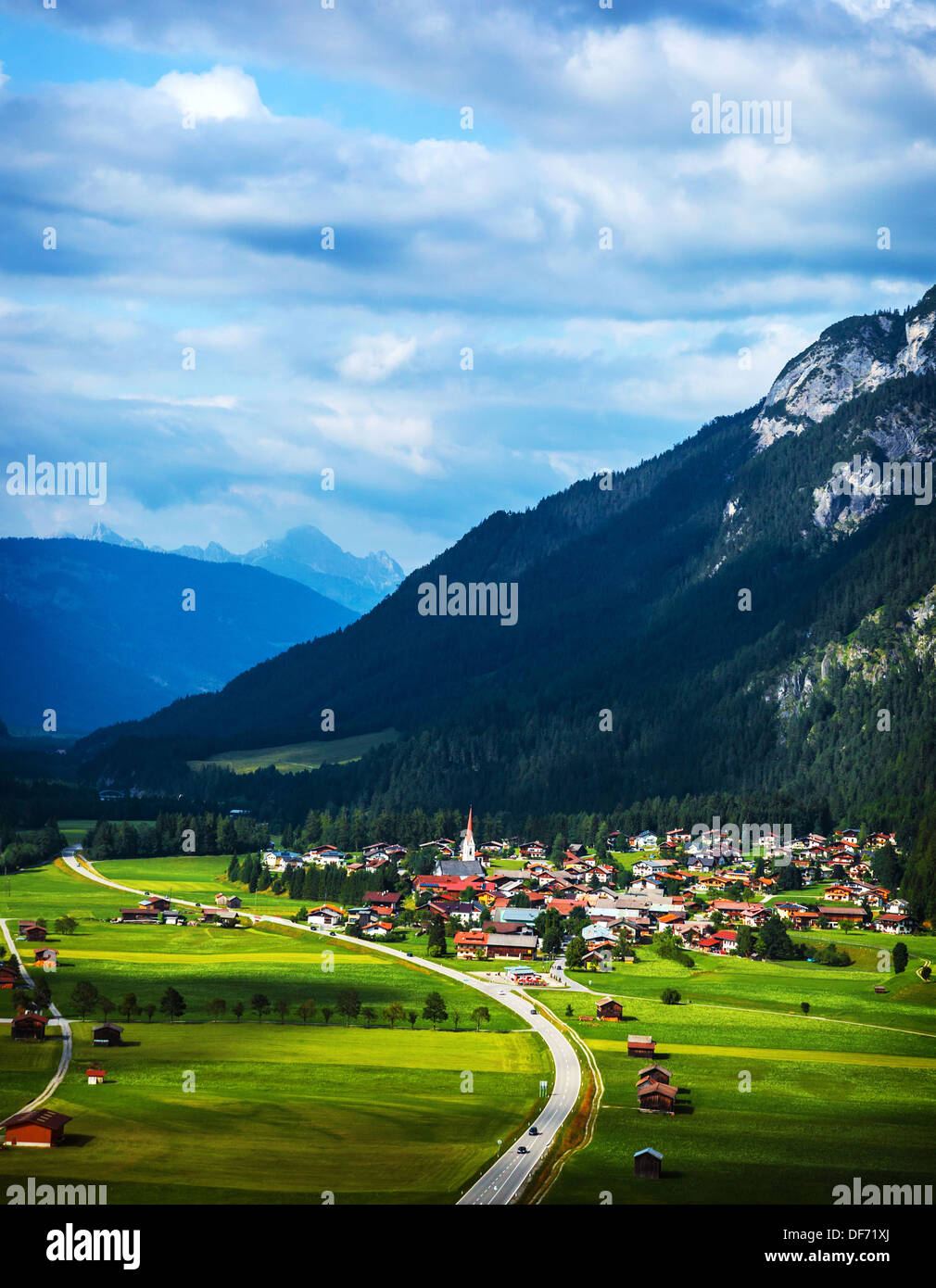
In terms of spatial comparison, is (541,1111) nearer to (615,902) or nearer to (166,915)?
(166,915)

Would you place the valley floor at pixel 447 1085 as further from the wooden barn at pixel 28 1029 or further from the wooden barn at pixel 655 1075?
the wooden barn at pixel 28 1029

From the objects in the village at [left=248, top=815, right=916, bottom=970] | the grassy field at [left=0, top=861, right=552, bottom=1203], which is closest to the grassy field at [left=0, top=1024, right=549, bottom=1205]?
the grassy field at [left=0, top=861, right=552, bottom=1203]

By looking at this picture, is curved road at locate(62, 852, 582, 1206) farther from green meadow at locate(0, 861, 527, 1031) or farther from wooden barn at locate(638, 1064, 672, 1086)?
wooden barn at locate(638, 1064, 672, 1086)

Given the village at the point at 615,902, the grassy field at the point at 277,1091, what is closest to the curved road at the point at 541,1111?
the grassy field at the point at 277,1091

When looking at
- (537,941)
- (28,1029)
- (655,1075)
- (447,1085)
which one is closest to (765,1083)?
(655,1075)

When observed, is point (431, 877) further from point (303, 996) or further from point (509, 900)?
point (303, 996)

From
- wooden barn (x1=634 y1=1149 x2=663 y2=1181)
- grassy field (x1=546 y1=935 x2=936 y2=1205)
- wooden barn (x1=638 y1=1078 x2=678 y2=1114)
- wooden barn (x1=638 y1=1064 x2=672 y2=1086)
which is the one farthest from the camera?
wooden barn (x1=638 y1=1064 x2=672 y2=1086)

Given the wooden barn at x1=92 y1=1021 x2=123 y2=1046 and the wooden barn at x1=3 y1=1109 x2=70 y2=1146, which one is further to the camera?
the wooden barn at x1=92 y1=1021 x2=123 y2=1046
